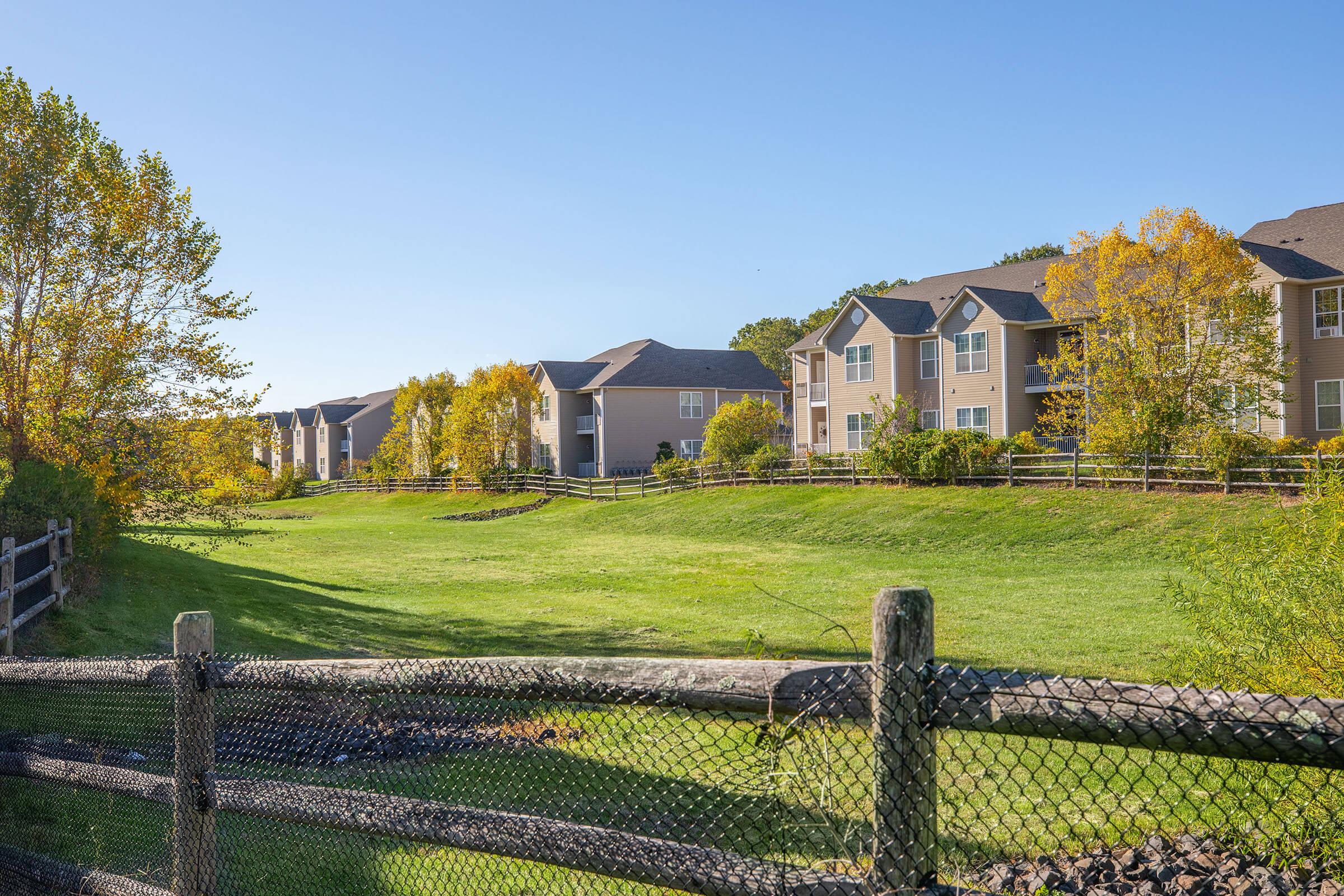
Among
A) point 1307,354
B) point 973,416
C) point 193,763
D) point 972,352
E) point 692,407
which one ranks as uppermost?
point 972,352

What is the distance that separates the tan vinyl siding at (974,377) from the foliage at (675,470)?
1119 centimetres

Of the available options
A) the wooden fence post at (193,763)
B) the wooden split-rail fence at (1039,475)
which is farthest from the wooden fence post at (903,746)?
the wooden split-rail fence at (1039,475)

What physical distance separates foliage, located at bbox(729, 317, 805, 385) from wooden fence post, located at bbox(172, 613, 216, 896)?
91.5 meters

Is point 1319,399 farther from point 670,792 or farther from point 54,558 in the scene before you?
point 54,558

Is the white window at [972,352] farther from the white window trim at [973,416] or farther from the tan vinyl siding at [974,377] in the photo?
the white window trim at [973,416]

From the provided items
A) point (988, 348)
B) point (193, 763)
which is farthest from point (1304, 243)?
point (193, 763)

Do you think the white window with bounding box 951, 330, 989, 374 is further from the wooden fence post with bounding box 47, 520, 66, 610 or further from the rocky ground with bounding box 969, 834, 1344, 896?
the rocky ground with bounding box 969, 834, 1344, 896

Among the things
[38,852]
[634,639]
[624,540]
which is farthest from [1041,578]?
[38,852]

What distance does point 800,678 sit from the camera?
295 centimetres

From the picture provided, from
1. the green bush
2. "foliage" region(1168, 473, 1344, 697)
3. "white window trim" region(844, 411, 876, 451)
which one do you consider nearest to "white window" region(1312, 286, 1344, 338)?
"white window trim" region(844, 411, 876, 451)

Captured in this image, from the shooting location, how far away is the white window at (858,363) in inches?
1812

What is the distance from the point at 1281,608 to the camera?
5.65m

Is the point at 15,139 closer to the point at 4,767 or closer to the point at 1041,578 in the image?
the point at 4,767

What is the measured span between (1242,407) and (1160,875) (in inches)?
1162
